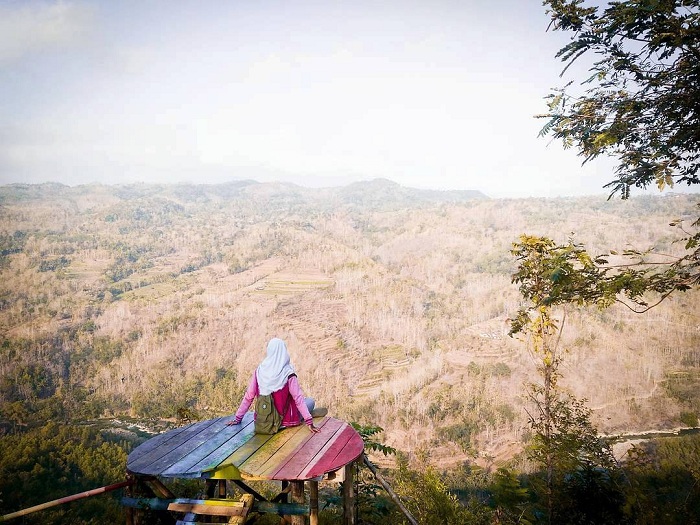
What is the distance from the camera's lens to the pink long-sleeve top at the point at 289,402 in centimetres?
303

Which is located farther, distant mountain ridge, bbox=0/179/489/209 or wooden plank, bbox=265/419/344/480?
distant mountain ridge, bbox=0/179/489/209

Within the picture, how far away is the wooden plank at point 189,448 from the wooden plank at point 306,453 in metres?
0.64

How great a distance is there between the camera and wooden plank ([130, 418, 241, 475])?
2.59 m

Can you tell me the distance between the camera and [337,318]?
5375cm

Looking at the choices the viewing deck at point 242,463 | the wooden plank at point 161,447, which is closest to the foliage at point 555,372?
the viewing deck at point 242,463

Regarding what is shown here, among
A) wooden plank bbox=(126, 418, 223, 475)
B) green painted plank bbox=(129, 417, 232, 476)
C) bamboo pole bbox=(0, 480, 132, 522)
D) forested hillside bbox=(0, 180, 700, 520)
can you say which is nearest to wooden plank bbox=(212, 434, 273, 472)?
green painted plank bbox=(129, 417, 232, 476)

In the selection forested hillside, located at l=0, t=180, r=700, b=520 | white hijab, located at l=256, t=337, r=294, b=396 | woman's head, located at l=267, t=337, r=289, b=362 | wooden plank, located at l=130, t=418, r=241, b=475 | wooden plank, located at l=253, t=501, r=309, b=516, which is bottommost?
forested hillside, located at l=0, t=180, r=700, b=520

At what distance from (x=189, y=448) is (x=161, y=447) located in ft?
0.84

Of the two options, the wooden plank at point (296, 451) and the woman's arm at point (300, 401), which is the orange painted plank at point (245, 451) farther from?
the woman's arm at point (300, 401)

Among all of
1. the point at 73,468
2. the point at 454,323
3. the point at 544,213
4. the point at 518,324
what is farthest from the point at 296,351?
the point at 544,213

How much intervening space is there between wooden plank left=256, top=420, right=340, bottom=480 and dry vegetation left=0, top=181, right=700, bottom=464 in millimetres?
3302

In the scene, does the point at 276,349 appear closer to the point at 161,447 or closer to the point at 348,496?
the point at 161,447

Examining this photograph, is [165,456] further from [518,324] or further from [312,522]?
[518,324]

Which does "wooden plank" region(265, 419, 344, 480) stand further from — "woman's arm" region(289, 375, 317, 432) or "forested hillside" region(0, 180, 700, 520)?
"forested hillside" region(0, 180, 700, 520)
